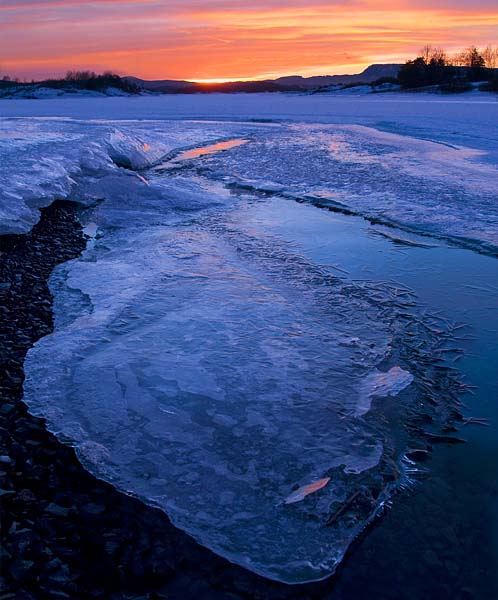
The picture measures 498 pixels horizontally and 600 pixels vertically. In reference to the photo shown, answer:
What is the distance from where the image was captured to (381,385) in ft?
9.20

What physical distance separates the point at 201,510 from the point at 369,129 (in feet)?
52.3

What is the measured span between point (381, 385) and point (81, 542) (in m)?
1.68

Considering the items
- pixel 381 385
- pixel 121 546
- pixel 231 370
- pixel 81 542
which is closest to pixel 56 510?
pixel 81 542

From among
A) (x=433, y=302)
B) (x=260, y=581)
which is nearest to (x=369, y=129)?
(x=433, y=302)

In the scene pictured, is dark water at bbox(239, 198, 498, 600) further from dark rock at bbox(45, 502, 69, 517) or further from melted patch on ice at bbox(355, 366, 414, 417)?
dark rock at bbox(45, 502, 69, 517)

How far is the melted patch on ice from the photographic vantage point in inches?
105

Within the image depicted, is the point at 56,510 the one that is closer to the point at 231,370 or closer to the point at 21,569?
the point at 21,569

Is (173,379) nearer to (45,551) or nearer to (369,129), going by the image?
(45,551)

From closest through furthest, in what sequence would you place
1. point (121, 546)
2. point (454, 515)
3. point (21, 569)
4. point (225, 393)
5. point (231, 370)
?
point (21, 569) → point (121, 546) → point (454, 515) → point (225, 393) → point (231, 370)

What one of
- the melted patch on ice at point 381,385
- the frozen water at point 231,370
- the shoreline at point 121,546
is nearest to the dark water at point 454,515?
the shoreline at point 121,546

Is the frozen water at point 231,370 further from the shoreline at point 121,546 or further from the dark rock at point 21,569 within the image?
the dark rock at point 21,569

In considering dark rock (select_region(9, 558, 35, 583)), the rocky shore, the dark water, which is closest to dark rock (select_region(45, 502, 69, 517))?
the rocky shore

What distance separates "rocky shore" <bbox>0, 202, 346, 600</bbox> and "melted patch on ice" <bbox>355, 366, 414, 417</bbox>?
1074mm

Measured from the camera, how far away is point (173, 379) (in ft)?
9.39
